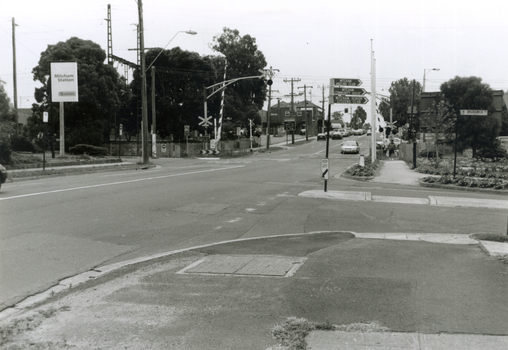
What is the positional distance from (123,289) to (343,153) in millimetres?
46339

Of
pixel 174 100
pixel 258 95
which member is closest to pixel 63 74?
pixel 174 100

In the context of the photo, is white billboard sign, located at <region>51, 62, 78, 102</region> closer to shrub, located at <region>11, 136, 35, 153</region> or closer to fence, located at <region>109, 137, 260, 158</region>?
shrub, located at <region>11, 136, 35, 153</region>

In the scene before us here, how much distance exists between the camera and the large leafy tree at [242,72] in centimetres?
6744

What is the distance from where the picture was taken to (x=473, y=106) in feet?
154

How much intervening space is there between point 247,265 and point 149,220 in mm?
4447

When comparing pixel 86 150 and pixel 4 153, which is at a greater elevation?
pixel 4 153

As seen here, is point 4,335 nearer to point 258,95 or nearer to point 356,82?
point 356,82

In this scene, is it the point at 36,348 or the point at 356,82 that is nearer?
the point at 36,348

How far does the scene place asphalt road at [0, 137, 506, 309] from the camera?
8008 millimetres

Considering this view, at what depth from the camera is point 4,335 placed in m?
4.96

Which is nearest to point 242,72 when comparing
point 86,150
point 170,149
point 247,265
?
point 170,149

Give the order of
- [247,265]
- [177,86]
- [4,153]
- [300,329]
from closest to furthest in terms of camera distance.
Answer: [300,329]
[247,265]
[4,153]
[177,86]

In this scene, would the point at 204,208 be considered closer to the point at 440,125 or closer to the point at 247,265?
the point at 247,265

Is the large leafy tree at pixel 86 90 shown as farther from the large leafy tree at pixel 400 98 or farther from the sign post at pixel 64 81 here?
the large leafy tree at pixel 400 98
